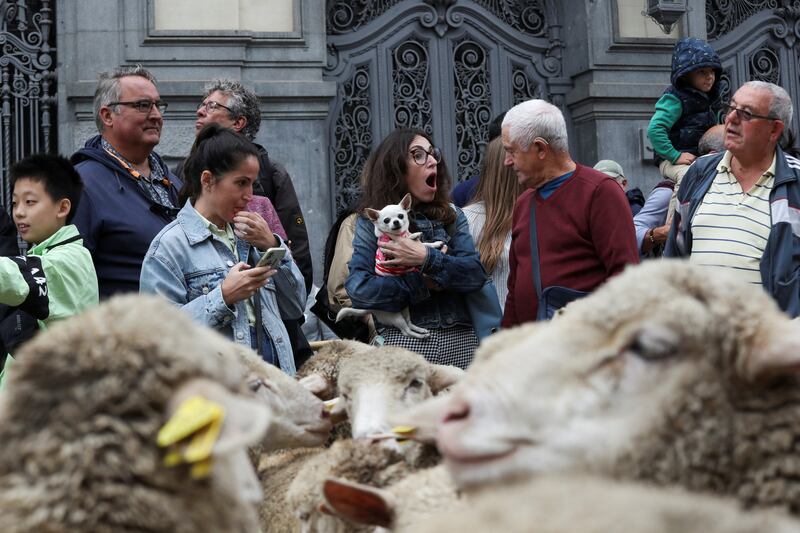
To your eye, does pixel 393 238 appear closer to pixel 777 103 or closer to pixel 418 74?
pixel 777 103

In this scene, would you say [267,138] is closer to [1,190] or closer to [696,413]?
[1,190]

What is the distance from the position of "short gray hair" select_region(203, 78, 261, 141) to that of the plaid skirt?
1.68 metres

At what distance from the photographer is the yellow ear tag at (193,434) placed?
185 cm

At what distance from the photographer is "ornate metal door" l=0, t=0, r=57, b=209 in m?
8.39

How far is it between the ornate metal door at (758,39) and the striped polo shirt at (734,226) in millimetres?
5708

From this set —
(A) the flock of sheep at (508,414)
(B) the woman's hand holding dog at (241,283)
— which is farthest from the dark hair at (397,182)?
(A) the flock of sheep at (508,414)

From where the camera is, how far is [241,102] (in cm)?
610

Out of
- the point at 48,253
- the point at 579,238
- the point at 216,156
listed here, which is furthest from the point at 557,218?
the point at 48,253

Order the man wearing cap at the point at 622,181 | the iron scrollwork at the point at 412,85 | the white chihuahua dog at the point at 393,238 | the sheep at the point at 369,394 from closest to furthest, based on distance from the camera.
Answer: the sheep at the point at 369,394 < the white chihuahua dog at the point at 393,238 < the man wearing cap at the point at 622,181 < the iron scrollwork at the point at 412,85

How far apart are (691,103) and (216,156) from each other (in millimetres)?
3949

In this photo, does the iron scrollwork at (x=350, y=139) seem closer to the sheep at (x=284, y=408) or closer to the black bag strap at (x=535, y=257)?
the black bag strap at (x=535, y=257)

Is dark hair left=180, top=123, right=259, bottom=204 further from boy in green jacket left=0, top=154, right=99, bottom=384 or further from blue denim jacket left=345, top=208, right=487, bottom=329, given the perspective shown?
blue denim jacket left=345, top=208, right=487, bottom=329

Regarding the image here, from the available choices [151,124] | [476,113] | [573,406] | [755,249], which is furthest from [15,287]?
[476,113]

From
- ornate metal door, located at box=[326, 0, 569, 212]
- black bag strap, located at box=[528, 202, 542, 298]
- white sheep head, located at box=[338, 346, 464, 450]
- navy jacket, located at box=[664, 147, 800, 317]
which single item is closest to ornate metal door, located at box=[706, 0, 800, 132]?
ornate metal door, located at box=[326, 0, 569, 212]
